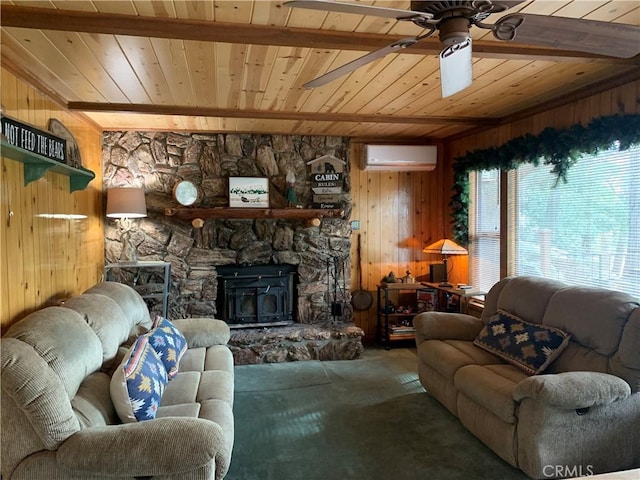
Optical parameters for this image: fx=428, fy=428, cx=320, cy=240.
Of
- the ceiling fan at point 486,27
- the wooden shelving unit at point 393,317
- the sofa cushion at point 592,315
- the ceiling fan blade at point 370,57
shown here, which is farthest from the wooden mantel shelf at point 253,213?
the ceiling fan at point 486,27

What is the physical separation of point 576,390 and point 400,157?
3257 mm

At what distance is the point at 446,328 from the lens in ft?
11.7

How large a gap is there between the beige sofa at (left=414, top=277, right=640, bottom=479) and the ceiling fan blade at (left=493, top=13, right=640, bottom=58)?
1.59m

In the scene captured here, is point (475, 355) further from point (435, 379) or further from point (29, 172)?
point (29, 172)

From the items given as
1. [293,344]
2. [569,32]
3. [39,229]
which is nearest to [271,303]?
[293,344]

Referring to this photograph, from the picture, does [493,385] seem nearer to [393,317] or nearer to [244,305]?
[393,317]

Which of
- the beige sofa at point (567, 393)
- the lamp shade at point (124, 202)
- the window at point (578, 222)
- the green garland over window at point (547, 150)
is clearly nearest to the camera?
the beige sofa at point (567, 393)

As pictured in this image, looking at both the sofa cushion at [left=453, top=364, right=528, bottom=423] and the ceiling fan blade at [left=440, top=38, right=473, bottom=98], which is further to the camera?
the sofa cushion at [left=453, top=364, right=528, bottom=423]

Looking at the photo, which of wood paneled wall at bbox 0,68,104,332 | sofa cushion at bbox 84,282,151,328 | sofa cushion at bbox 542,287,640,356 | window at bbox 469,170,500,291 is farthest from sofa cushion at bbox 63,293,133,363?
window at bbox 469,170,500,291

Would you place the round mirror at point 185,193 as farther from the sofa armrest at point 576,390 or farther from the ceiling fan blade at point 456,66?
the sofa armrest at point 576,390

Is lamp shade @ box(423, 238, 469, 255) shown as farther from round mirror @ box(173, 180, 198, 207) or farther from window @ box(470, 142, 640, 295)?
round mirror @ box(173, 180, 198, 207)

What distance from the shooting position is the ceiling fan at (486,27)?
1427 millimetres

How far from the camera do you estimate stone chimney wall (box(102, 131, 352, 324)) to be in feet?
15.0

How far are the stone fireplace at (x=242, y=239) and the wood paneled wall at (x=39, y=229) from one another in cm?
57
